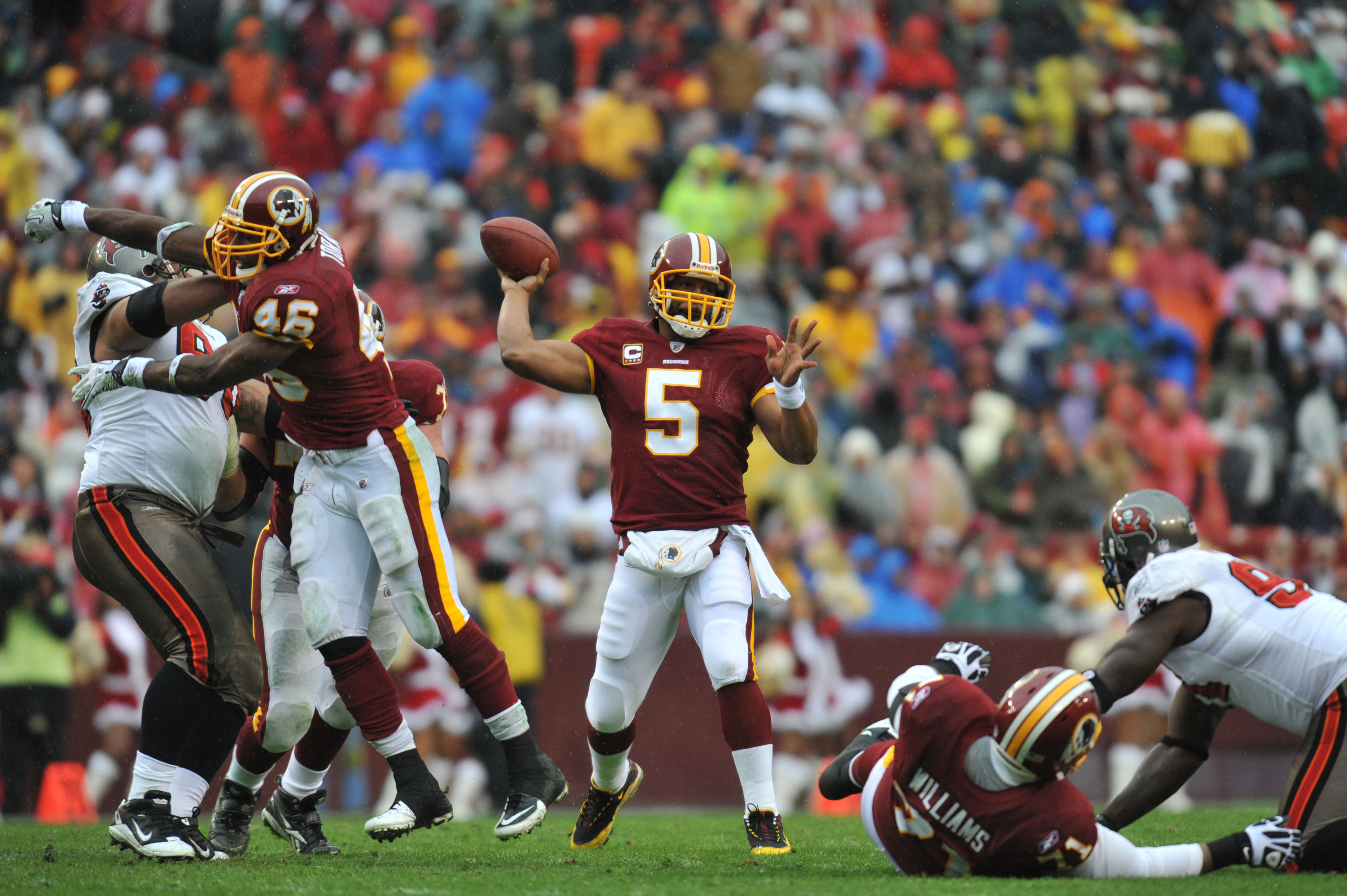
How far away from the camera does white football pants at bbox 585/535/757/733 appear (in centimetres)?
530

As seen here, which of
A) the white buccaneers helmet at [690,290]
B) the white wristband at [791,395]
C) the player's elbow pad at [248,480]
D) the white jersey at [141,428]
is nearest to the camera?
the white wristband at [791,395]

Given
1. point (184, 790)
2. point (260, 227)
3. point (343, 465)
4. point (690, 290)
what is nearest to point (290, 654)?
point (184, 790)

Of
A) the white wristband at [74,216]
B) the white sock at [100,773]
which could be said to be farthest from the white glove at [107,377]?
the white sock at [100,773]

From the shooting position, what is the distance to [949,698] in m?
4.36

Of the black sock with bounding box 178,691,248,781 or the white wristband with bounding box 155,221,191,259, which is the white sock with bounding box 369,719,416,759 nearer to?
the black sock with bounding box 178,691,248,781

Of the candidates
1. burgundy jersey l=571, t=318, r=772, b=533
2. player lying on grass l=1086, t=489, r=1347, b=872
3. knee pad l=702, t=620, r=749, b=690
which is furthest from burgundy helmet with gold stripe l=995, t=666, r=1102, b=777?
burgundy jersey l=571, t=318, r=772, b=533

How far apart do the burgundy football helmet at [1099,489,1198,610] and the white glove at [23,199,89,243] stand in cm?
380

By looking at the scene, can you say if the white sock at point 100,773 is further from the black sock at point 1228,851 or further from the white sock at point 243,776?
the black sock at point 1228,851

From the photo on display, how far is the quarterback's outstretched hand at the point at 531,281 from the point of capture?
5594 mm

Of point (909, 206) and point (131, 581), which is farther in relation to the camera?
point (909, 206)

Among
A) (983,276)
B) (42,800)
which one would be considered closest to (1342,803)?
(42,800)

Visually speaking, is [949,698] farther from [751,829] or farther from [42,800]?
[42,800]

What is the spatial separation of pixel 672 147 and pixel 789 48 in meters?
1.62

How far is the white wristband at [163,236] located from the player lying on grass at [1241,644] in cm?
339
